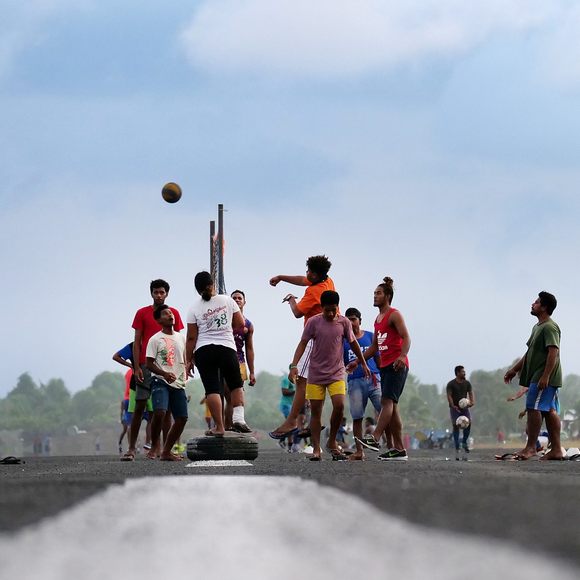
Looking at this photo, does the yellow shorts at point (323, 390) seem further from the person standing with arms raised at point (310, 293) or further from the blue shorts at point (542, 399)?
the blue shorts at point (542, 399)

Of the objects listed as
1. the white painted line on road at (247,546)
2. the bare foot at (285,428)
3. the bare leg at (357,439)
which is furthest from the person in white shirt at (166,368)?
the white painted line on road at (247,546)

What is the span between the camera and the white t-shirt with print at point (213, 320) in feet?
38.9

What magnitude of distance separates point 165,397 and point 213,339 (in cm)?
271

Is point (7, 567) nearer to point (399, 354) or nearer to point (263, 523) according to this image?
point (263, 523)

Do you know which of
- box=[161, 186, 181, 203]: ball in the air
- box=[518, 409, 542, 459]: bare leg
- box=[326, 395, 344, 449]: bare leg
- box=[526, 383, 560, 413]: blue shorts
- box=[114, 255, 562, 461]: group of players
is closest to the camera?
box=[114, 255, 562, 461]: group of players

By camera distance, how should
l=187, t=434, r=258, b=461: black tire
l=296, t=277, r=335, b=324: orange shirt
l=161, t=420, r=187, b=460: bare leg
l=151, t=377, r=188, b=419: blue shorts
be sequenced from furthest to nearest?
l=151, t=377, r=188, b=419: blue shorts, l=161, t=420, r=187, b=460: bare leg, l=296, t=277, r=335, b=324: orange shirt, l=187, t=434, r=258, b=461: black tire

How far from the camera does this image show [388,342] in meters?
12.9

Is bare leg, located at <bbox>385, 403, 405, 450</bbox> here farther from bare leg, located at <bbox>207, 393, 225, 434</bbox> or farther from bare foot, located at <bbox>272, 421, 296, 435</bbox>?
bare leg, located at <bbox>207, 393, 225, 434</bbox>

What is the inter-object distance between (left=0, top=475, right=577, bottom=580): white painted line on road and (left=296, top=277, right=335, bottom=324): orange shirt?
7462 mm

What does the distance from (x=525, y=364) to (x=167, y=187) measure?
1035 centimetres

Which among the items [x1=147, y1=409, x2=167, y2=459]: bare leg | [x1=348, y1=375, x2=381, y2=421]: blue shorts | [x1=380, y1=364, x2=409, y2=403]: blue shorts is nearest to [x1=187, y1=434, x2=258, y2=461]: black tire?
[x1=380, y1=364, x2=409, y2=403]: blue shorts

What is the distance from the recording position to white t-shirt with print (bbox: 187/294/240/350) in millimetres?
11852

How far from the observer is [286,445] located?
25.6 meters

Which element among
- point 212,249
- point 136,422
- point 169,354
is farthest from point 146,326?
point 212,249
